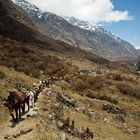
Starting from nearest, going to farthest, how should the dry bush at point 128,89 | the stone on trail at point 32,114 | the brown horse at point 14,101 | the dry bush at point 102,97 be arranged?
the brown horse at point 14,101 < the stone on trail at point 32,114 < the dry bush at point 102,97 < the dry bush at point 128,89

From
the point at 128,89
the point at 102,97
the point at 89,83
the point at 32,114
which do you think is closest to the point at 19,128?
the point at 32,114

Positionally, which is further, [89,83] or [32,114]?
[89,83]

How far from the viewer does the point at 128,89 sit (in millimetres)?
75375

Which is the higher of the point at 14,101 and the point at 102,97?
the point at 14,101

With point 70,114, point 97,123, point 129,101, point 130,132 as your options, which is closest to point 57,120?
point 70,114

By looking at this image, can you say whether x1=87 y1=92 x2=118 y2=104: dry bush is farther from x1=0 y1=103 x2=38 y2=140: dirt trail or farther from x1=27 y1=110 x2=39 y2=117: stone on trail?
x1=0 y1=103 x2=38 y2=140: dirt trail

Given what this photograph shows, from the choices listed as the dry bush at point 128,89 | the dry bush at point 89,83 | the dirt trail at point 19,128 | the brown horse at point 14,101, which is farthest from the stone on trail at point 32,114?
the dry bush at point 128,89

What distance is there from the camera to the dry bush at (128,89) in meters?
73.9

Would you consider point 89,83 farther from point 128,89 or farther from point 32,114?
point 32,114

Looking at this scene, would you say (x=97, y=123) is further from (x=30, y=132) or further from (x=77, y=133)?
(x=30, y=132)

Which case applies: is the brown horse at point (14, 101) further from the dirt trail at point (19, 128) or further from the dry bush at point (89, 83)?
the dry bush at point (89, 83)

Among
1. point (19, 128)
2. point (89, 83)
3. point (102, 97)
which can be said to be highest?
point (89, 83)

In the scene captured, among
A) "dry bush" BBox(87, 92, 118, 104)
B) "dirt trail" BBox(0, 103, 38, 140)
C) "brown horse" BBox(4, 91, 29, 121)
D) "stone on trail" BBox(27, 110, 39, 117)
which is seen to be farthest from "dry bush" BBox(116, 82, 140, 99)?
"dirt trail" BBox(0, 103, 38, 140)

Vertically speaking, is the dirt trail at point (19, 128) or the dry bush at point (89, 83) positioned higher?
the dry bush at point (89, 83)
